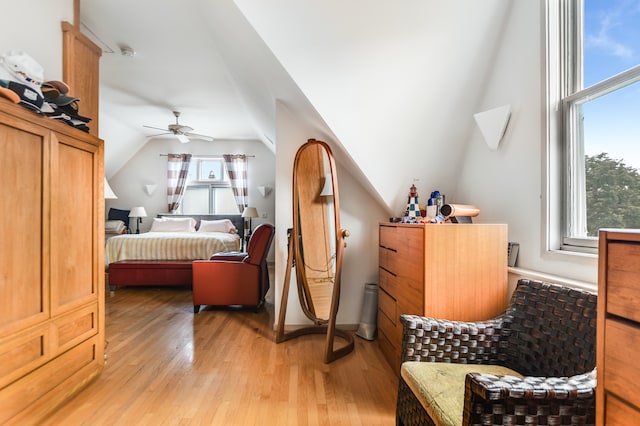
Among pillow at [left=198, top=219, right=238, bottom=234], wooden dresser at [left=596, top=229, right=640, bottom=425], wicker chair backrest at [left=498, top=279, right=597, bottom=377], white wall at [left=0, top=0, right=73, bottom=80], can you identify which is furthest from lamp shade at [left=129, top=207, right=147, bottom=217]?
wooden dresser at [left=596, top=229, right=640, bottom=425]

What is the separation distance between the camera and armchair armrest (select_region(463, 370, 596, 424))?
830mm

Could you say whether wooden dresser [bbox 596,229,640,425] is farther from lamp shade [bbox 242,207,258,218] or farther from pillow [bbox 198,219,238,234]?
lamp shade [bbox 242,207,258,218]

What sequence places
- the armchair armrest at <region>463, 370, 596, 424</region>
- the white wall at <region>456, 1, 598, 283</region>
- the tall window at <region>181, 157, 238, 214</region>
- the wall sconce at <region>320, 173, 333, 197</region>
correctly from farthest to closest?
the tall window at <region>181, 157, 238, 214</region>, the wall sconce at <region>320, 173, 333, 197</region>, the white wall at <region>456, 1, 598, 283</region>, the armchair armrest at <region>463, 370, 596, 424</region>

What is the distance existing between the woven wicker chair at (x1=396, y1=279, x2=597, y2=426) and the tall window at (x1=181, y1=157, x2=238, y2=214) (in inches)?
240

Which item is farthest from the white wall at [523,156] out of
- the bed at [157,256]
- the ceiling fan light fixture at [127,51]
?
the bed at [157,256]

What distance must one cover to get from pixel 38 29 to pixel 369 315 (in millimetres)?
3128

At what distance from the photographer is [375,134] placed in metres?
2.28

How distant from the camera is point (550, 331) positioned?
1.24 metres

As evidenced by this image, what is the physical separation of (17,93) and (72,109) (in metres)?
0.40

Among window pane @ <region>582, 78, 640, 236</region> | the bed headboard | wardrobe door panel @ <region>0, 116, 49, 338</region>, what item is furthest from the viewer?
the bed headboard

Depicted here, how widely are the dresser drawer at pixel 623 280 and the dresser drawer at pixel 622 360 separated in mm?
31

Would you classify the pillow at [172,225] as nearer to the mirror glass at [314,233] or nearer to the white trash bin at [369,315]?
the mirror glass at [314,233]

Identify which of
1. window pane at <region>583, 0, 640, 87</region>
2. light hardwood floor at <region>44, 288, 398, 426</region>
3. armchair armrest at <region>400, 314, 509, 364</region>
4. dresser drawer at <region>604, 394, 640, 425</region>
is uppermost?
window pane at <region>583, 0, 640, 87</region>

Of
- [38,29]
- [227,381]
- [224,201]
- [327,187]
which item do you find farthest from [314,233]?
[224,201]
